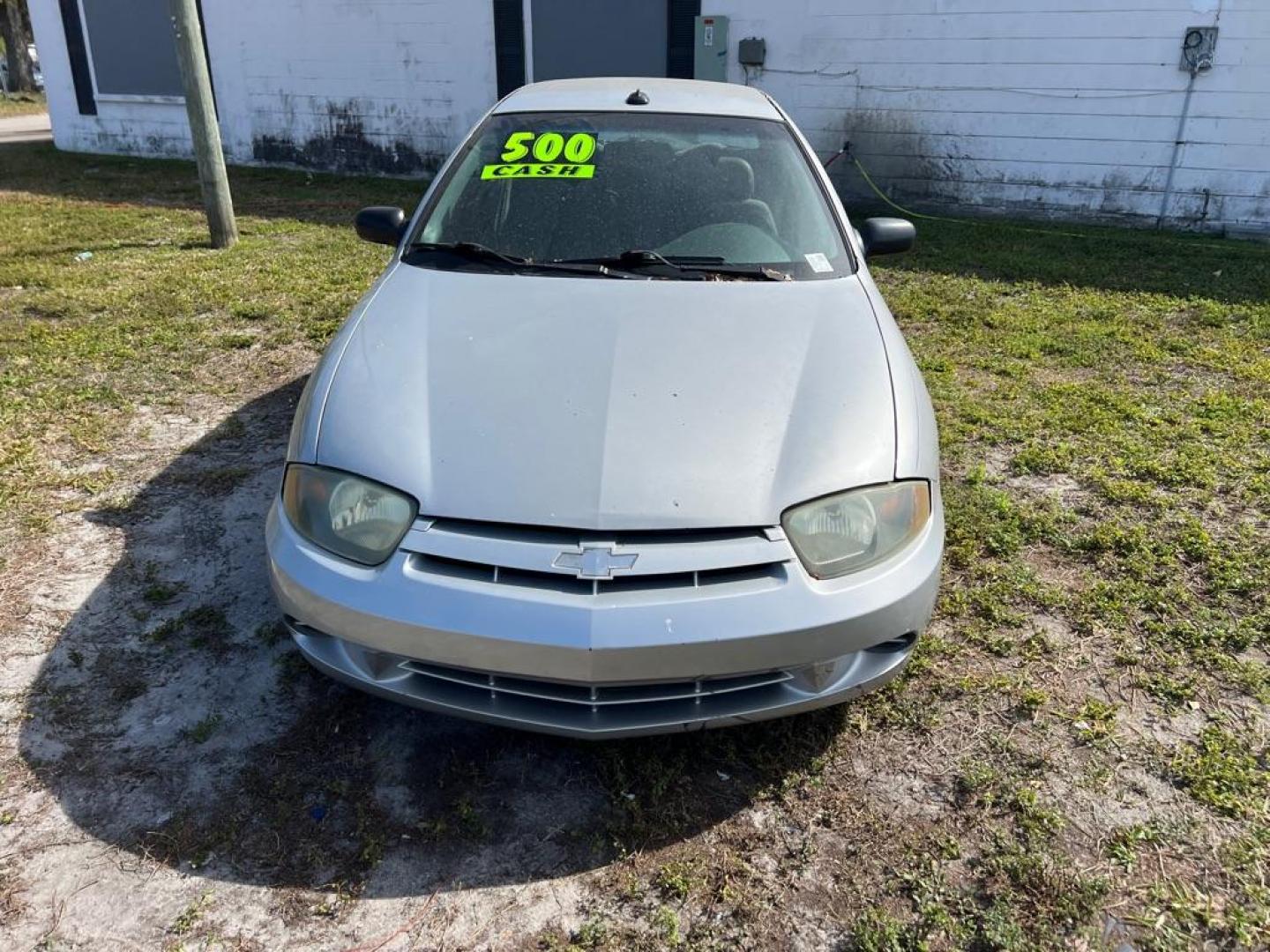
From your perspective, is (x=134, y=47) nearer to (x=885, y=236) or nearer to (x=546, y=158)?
(x=546, y=158)

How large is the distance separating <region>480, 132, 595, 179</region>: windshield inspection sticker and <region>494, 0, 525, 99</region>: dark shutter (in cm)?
807

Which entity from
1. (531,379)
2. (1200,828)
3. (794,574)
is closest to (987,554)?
(1200,828)

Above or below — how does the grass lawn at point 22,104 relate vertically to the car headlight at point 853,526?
below

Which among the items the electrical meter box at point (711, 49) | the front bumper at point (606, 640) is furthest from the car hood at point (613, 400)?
the electrical meter box at point (711, 49)

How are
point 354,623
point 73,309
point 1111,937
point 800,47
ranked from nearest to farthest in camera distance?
point 1111,937 < point 354,623 < point 73,309 < point 800,47

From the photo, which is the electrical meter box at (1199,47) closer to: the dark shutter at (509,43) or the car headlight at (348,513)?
the dark shutter at (509,43)

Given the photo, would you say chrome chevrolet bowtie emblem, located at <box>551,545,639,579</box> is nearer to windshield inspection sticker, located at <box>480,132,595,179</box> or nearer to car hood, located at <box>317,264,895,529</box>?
car hood, located at <box>317,264,895,529</box>

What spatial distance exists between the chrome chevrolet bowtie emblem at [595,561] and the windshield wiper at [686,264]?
126 cm

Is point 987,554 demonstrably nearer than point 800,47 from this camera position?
Yes

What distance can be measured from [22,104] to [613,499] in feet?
106

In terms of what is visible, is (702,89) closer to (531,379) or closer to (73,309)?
(531,379)

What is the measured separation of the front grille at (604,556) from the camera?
6.45ft

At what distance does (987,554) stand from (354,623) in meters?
2.27

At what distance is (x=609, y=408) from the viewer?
2283mm
